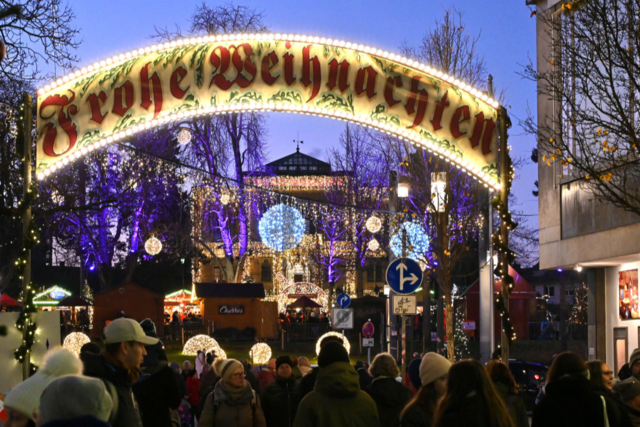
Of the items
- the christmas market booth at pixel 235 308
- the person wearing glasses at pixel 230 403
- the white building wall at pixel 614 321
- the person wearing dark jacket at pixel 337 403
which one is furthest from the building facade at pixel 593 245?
the christmas market booth at pixel 235 308

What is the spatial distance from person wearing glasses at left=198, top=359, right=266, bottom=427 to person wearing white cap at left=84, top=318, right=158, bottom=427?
9.84 feet

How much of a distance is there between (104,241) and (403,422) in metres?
48.0

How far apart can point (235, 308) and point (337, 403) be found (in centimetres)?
3510

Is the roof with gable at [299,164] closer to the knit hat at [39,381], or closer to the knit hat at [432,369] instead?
the knit hat at [432,369]

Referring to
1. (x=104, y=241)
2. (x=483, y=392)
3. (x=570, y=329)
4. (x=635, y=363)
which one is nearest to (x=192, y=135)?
(x=104, y=241)

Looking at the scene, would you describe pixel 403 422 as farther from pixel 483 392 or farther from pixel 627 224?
pixel 627 224

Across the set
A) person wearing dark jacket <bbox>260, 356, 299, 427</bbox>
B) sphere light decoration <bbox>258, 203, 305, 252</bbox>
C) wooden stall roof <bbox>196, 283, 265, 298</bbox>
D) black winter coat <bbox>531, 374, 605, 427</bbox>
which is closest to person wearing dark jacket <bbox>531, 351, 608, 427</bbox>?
black winter coat <bbox>531, 374, 605, 427</bbox>

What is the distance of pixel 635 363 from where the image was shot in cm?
966

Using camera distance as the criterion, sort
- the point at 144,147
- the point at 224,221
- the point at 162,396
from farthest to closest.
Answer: the point at 224,221 < the point at 144,147 < the point at 162,396

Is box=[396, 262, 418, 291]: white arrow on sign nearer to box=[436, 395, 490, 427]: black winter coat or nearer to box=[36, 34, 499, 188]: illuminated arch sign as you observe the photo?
box=[36, 34, 499, 188]: illuminated arch sign

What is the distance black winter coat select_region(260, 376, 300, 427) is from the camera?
10.8m

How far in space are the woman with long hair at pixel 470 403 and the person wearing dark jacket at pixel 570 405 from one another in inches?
55.8

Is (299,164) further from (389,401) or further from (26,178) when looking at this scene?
(389,401)

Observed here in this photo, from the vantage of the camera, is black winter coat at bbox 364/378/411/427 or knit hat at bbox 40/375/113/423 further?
black winter coat at bbox 364/378/411/427
